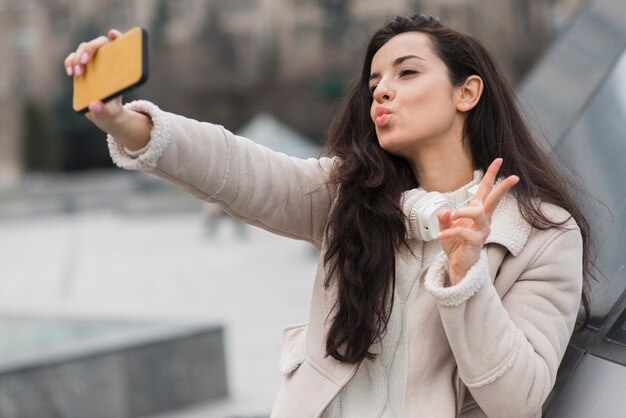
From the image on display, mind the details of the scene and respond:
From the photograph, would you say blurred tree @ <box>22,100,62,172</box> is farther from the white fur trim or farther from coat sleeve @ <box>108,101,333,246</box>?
the white fur trim

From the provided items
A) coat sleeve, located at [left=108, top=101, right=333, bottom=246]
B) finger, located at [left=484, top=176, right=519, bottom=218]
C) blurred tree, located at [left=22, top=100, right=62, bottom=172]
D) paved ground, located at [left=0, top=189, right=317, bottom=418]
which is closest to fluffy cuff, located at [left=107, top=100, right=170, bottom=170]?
coat sleeve, located at [left=108, top=101, right=333, bottom=246]

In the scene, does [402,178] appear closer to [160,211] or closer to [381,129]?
[381,129]

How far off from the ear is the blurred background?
289 mm

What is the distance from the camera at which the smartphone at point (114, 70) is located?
1.65 metres

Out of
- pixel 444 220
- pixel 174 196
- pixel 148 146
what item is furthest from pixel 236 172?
pixel 174 196

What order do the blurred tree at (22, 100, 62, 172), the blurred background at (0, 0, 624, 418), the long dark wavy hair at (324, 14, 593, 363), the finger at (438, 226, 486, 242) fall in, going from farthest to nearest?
1. the blurred tree at (22, 100, 62, 172)
2. the blurred background at (0, 0, 624, 418)
3. the long dark wavy hair at (324, 14, 593, 363)
4. the finger at (438, 226, 486, 242)

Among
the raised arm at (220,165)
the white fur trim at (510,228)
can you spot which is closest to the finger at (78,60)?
the raised arm at (220,165)

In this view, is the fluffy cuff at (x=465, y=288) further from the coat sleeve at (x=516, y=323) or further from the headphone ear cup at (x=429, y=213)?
the headphone ear cup at (x=429, y=213)

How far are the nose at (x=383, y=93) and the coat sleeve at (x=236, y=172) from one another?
252mm

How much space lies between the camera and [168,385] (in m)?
5.76

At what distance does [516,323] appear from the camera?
6.12 ft

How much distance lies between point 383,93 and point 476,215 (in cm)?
40

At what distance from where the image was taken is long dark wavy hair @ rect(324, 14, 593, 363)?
2010 millimetres

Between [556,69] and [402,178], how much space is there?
173 cm
